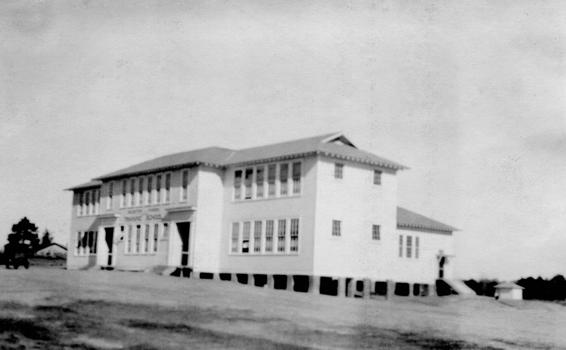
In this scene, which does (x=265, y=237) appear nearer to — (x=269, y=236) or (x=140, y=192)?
(x=269, y=236)

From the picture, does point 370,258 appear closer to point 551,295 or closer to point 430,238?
point 430,238

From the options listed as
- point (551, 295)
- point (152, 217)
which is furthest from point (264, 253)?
point (551, 295)

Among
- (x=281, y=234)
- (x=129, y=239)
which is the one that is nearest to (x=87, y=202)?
(x=129, y=239)

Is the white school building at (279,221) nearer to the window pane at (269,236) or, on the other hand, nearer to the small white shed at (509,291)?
the window pane at (269,236)

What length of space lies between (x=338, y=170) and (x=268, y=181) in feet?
12.5

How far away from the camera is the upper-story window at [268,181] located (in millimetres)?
38844

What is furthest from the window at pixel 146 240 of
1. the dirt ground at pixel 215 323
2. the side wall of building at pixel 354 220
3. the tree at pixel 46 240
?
the tree at pixel 46 240

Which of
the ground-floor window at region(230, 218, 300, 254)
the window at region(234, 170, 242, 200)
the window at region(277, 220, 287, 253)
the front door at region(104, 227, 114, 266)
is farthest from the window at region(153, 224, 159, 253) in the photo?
the window at region(277, 220, 287, 253)

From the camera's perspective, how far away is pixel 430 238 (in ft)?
154

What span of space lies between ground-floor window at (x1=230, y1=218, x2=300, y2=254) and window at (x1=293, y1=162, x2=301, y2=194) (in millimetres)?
1460

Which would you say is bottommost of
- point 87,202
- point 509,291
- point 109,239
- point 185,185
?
point 509,291

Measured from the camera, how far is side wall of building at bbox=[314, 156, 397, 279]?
37531 millimetres

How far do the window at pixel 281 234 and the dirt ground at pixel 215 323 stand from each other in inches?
342

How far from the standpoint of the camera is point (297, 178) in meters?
38.8
